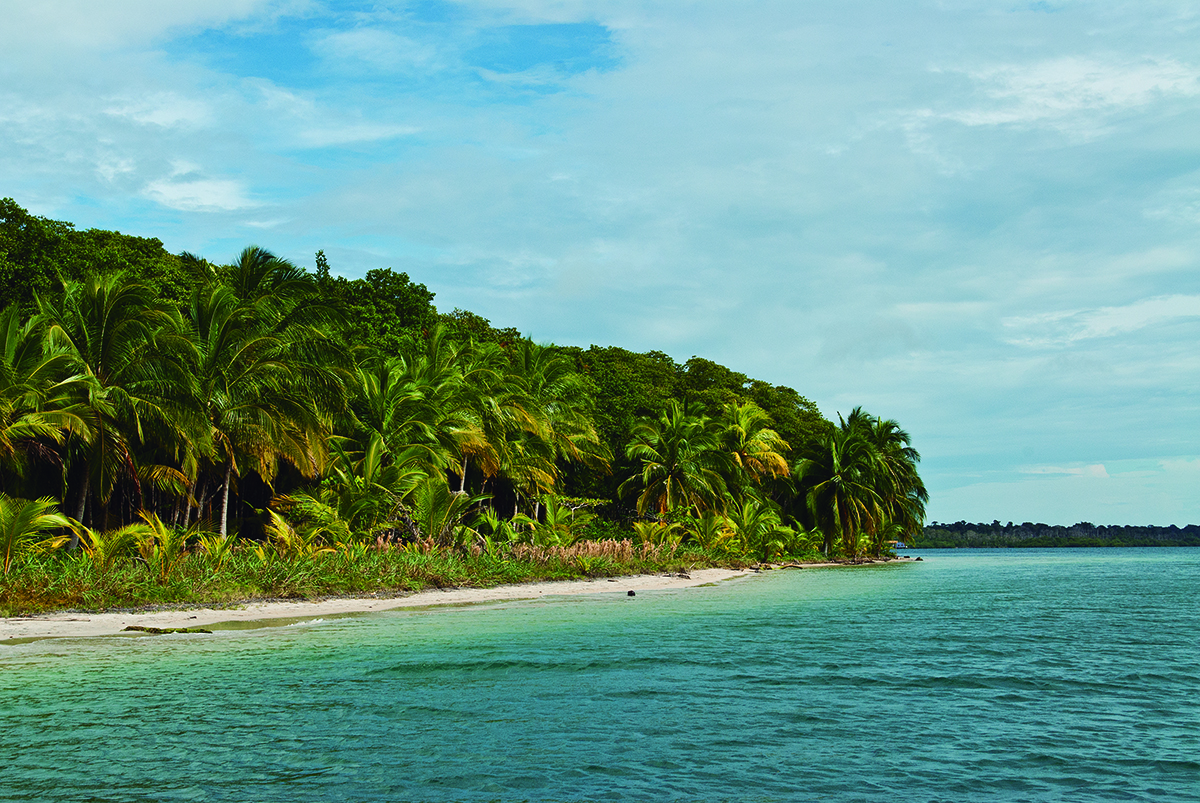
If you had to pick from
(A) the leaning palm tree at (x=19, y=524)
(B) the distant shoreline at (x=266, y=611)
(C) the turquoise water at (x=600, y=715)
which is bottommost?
(B) the distant shoreline at (x=266, y=611)

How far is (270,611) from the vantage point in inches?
617

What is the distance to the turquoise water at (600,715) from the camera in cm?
585

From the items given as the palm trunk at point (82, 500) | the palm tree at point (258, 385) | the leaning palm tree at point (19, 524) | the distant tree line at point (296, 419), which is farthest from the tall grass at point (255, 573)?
the palm tree at point (258, 385)

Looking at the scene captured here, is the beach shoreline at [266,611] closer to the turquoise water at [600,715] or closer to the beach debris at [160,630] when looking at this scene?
the beach debris at [160,630]

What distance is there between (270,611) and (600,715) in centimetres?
976

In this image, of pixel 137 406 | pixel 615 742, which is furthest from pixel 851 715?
pixel 137 406

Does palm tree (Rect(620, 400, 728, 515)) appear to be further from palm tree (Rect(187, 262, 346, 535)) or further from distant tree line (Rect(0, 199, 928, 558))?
palm tree (Rect(187, 262, 346, 535))

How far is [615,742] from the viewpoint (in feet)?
22.9

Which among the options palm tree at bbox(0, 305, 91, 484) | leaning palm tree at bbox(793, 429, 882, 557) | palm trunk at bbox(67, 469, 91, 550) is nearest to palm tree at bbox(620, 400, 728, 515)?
leaning palm tree at bbox(793, 429, 882, 557)

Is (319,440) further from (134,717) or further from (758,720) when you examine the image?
(758,720)

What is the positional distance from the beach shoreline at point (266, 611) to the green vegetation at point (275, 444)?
1.43 feet

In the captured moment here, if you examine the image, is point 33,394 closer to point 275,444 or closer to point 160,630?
point 275,444

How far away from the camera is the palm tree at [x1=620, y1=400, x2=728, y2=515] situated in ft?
123

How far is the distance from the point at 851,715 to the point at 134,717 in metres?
6.37
